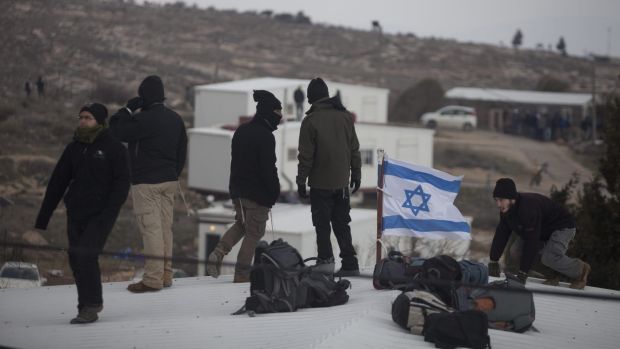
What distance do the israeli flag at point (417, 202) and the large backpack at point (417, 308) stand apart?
2.86 m

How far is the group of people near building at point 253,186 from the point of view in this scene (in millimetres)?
9344

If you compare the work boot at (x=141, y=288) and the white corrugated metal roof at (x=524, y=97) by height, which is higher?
the white corrugated metal roof at (x=524, y=97)

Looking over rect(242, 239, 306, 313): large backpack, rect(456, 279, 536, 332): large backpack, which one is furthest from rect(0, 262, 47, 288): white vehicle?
rect(456, 279, 536, 332): large backpack

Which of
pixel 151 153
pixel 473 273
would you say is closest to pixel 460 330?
pixel 473 273

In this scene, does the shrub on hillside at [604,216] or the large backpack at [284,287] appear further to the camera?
the shrub on hillside at [604,216]

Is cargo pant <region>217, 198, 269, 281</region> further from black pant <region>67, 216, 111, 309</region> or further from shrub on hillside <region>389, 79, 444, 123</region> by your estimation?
shrub on hillside <region>389, 79, 444, 123</region>

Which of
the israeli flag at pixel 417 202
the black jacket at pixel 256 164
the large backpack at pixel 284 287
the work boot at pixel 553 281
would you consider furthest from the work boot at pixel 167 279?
the work boot at pixel 553 281

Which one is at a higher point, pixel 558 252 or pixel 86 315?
pixel 558 252

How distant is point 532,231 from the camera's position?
34.9ft

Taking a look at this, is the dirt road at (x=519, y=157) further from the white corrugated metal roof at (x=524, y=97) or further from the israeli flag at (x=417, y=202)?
the israeli flag at (x=417, y=202)

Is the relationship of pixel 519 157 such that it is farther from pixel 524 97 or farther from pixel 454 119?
pixel 524 97

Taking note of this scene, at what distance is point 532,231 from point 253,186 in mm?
2532

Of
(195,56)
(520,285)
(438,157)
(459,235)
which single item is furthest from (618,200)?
(195,56)

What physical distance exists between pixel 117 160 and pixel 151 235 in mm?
1327
